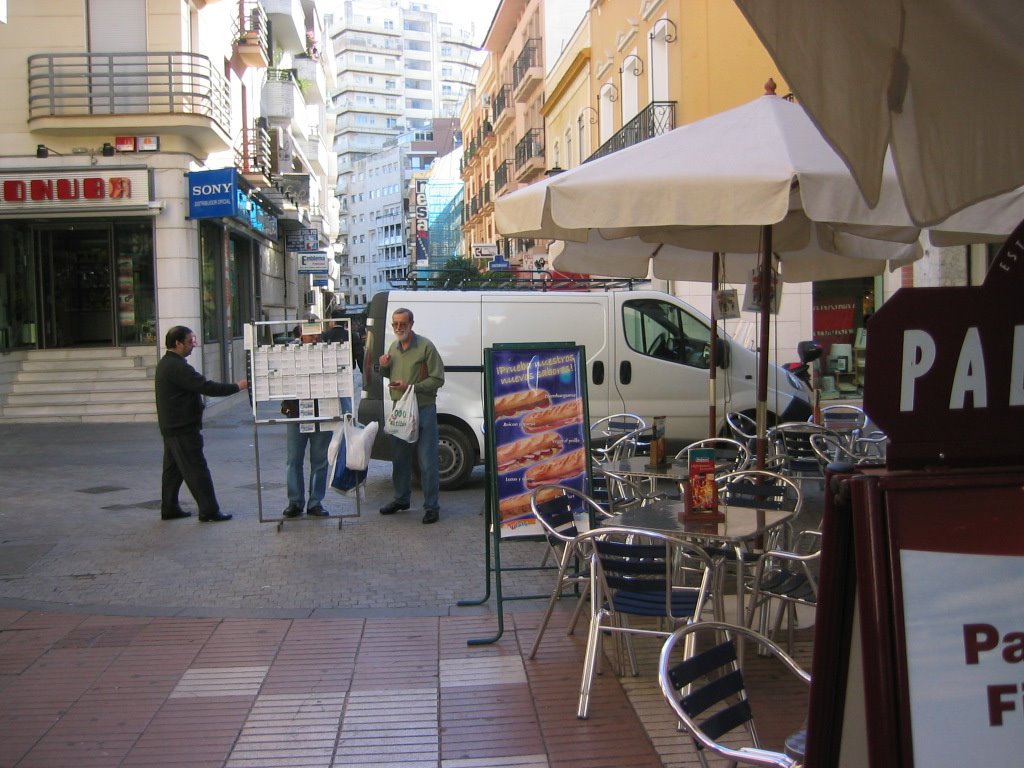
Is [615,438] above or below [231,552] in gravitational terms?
above

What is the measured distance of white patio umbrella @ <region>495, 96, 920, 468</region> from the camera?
4785mm

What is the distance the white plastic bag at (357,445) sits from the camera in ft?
27.8

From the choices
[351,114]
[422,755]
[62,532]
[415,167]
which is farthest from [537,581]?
[351,114]

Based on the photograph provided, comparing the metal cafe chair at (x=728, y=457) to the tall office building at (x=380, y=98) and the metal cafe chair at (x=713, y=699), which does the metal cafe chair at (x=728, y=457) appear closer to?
the metal cafe chair at (x=713, y=699)

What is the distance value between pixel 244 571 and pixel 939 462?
632 cm

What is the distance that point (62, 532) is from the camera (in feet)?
29.2

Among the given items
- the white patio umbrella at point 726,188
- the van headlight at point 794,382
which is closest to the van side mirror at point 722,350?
the van headlight at point 794,382

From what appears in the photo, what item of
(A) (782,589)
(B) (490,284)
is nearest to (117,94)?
(B) (490,284)

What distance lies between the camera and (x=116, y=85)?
1873cm

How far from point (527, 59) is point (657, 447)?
36871 mm

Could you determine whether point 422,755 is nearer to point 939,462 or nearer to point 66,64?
point 939,462

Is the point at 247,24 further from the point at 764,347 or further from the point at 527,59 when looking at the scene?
the point at 764,347

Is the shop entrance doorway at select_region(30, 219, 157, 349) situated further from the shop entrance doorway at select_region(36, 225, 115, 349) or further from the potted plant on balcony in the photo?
the potted plant on balcony

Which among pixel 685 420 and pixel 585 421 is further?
pixel 685 420
